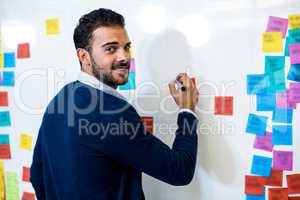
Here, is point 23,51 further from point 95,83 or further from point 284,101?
point 284,101

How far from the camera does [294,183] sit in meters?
1.05

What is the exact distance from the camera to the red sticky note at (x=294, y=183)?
104cm

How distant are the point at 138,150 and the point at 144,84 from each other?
0.40 metres

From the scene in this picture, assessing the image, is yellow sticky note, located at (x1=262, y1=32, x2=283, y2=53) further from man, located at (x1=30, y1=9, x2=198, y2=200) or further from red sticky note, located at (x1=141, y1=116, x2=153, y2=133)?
red sticky note, located at (x1=141, y1=116, x2=153, y2=133)

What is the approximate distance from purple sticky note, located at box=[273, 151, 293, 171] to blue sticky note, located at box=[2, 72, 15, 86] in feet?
4.01

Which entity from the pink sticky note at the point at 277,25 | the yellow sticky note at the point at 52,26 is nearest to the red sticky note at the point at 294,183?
the pink sticky note at the point at 277,25

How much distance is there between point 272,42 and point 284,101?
204 mm

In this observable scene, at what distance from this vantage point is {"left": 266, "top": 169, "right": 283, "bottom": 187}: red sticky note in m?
1.06

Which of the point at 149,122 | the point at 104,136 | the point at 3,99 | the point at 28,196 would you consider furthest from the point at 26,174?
the point at 104,136

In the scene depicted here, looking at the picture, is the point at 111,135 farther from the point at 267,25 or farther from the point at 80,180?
the point at 267,25

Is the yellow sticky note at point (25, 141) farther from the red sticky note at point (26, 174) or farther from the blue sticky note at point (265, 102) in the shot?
the blue sticky note at point (265, 102)

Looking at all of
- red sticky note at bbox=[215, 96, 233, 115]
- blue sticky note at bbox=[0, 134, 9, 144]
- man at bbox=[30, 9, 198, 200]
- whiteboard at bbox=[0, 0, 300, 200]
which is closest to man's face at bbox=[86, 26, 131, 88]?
man at bbox=[30, 9, 198, 200]

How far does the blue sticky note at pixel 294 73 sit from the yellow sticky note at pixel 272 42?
0.07 meters

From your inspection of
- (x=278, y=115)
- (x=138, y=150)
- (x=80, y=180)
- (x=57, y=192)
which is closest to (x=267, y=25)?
(x=278, y=115)
